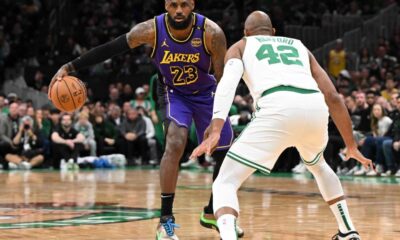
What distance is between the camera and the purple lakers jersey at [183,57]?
7857 mm

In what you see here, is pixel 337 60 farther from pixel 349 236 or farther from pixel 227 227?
pixel 227 227

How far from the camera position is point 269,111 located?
6324 millimetres

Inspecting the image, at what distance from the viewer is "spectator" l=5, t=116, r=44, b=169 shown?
19.6 m

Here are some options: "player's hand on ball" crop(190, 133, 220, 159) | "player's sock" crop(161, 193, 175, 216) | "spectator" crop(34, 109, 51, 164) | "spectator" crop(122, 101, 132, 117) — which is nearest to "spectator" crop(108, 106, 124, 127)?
"spectator" crop(122, 101, 132, 117)

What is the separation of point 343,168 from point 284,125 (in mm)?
11699

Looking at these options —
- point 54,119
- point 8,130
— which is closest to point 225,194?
point 8,130

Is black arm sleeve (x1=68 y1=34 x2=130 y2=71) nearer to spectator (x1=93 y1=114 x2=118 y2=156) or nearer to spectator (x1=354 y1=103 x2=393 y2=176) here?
spectator (x1=354 y1=103 x2=393 y2=176)

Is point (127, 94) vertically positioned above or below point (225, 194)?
above

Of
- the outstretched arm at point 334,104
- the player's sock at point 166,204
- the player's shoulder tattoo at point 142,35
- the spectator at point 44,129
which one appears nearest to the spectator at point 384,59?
the spectator at point 44,129

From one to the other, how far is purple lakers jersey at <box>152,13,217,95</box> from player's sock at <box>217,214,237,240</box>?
6.74 ft

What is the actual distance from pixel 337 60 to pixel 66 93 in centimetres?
1605

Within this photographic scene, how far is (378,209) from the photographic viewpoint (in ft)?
33.6

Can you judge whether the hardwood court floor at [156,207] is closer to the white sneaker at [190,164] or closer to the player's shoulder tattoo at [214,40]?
the player's shoulder tattoo at [214,40]

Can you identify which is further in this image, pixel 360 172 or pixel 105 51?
pixel 360 172
